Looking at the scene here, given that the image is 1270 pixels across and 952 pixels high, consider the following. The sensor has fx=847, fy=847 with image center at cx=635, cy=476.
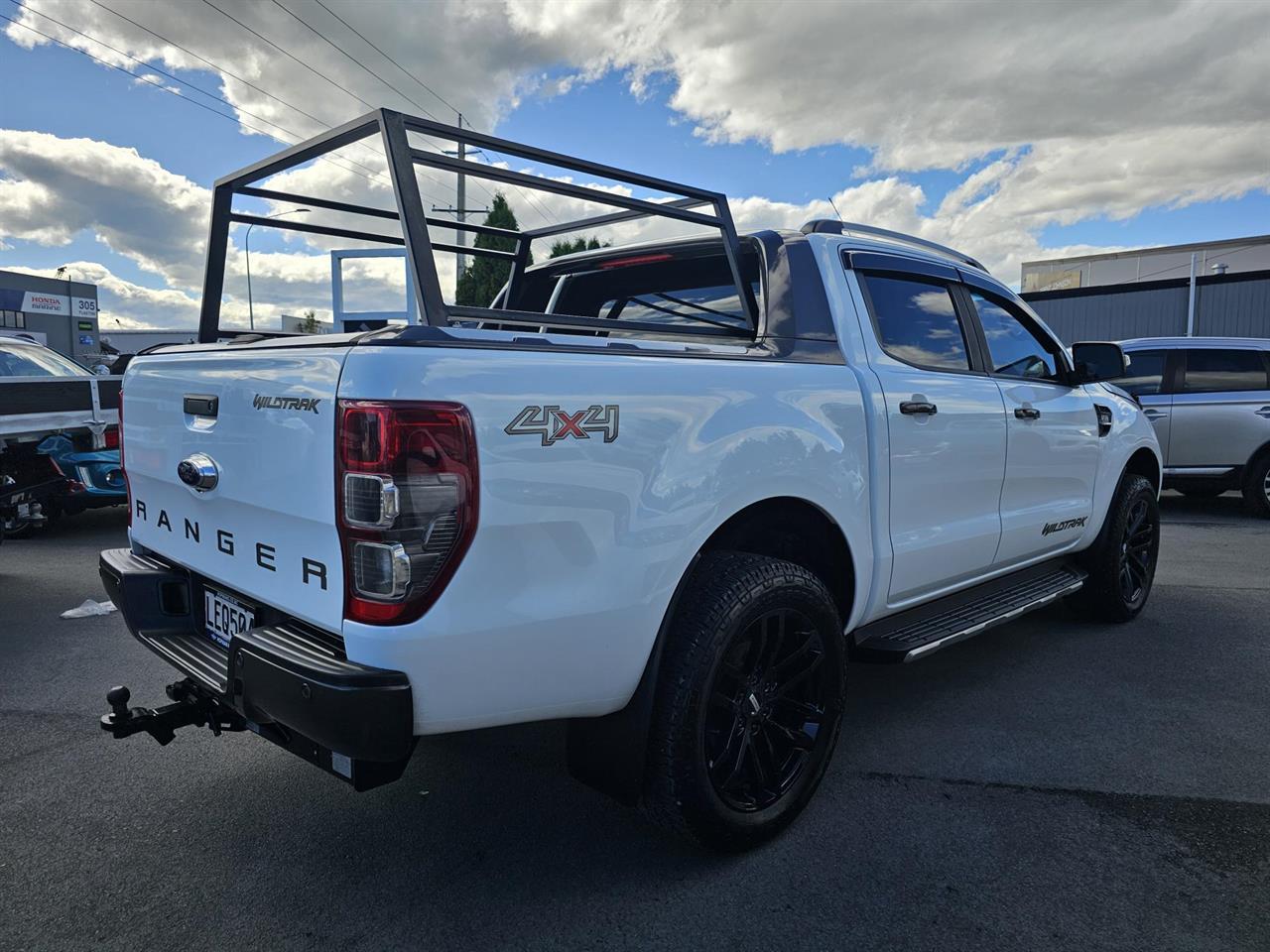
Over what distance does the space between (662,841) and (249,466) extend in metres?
1.61

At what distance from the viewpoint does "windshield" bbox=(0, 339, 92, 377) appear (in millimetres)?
7992

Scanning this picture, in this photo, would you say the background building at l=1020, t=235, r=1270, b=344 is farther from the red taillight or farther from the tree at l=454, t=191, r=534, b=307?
the red taillight

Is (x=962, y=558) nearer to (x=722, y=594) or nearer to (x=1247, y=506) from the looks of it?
(x=722, y=594)

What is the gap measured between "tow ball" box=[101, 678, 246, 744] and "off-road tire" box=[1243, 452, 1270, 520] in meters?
9.94

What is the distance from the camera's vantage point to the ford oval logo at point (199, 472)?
2326 mm

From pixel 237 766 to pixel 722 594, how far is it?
196 centimetres

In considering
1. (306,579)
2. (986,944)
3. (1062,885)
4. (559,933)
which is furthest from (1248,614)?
(306,579)

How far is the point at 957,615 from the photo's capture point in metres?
3.37

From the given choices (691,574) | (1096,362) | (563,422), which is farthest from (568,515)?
(1096,362)

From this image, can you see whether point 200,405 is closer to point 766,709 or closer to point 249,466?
point 249,466

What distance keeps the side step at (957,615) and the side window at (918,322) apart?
972mm

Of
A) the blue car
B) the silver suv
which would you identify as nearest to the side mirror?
the silver suv

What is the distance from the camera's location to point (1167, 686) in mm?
3850

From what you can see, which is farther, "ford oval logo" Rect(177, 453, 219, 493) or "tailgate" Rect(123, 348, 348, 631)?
"ford oval logo" Rect(177, 453, 219, 493)
